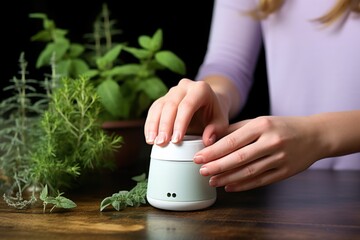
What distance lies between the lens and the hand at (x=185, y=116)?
696 mm

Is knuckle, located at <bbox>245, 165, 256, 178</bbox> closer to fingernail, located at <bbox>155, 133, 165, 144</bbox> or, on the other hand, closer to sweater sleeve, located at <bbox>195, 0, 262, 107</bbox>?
fingernail, located at <bbox>155, 133, 165, 144</bbox>

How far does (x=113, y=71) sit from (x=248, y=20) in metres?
0.39

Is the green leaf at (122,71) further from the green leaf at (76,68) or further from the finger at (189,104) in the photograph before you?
the finger at (189,104)

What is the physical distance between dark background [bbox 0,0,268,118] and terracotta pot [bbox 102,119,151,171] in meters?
0.54

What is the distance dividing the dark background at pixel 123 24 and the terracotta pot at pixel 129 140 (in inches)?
21.1

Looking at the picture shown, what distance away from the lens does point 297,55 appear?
1181 millimetres

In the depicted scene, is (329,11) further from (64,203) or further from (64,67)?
(64,203)

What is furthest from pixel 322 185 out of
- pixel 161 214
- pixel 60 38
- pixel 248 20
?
pixel 60 38

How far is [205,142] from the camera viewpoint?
70 cm

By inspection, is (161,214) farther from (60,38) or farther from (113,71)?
(60,38)

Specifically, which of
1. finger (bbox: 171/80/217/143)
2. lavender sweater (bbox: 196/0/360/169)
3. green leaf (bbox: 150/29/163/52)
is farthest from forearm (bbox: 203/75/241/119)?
finger (bbox: 171/80/217/143)

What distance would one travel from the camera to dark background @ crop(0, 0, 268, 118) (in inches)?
56.2

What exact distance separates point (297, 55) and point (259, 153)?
546 millimetres

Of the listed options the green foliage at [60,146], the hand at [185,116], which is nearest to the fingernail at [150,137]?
the hand at [185,116]
